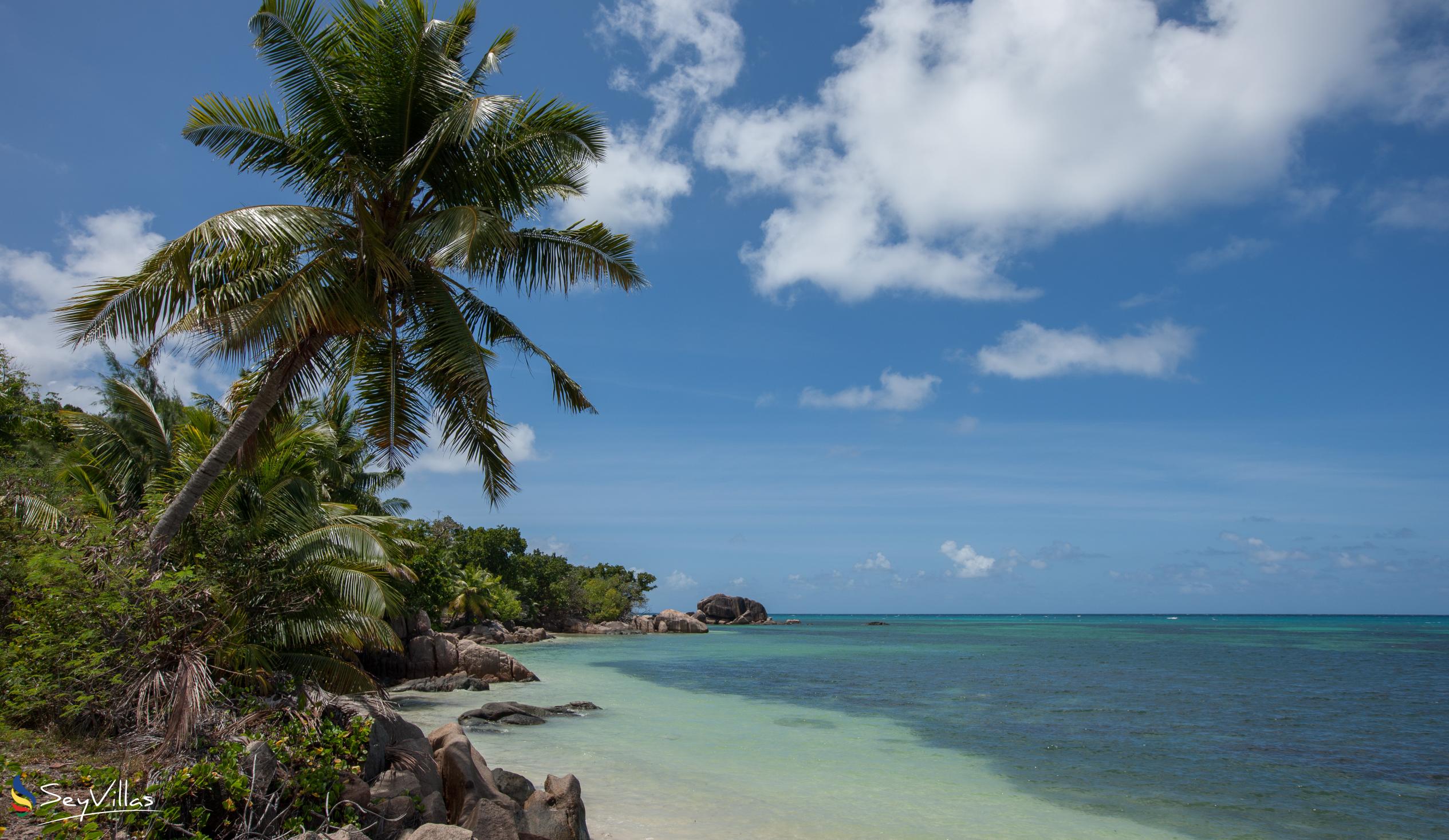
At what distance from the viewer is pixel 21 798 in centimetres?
483

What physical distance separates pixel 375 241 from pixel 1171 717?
2292cm

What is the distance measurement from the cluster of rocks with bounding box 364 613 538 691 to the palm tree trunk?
16.8 meters

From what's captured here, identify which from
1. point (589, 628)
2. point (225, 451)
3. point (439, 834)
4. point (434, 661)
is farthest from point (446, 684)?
point (589, 628)

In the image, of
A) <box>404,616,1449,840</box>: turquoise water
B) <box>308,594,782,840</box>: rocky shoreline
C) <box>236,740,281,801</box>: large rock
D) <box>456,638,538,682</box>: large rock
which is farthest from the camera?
<box>456,638,538,682</box>: large rock

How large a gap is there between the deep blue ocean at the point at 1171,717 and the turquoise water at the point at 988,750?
0.30 ft

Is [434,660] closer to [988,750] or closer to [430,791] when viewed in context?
[988,750]

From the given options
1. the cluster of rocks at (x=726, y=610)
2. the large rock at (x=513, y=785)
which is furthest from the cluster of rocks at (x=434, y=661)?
the cluster of rocks at (x=726, y=610)

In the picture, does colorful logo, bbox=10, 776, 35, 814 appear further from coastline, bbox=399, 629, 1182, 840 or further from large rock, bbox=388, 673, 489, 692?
large rock, bbox=388, 673, 489, 692

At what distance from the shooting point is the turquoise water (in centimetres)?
1069

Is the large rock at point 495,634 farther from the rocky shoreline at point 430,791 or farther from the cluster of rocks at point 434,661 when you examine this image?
the rocky shoreline at point 430,791

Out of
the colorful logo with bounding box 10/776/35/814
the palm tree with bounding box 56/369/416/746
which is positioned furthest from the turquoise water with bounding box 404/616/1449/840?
the colorful logo with bounding box 10/776/35/814

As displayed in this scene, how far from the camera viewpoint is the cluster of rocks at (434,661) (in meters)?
23.6

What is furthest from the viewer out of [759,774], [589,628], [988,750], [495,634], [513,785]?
[589,628]

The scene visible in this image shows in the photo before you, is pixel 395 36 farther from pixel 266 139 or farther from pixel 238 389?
pixel 238 389
